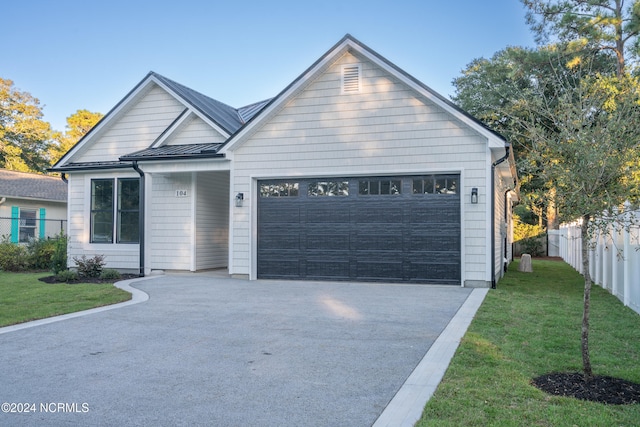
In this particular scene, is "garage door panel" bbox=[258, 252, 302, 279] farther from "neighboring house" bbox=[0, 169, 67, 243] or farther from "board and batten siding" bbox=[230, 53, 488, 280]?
"neighboring house" bbox=[0, 169, 67, 243]

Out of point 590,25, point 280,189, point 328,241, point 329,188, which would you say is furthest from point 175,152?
point 590,25

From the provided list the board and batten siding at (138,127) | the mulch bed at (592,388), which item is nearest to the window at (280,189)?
the board and batten siding at (138,127)

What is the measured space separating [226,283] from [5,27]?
19254mm

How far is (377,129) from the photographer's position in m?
12.2

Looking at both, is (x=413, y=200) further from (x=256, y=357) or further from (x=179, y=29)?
(x=179, y=29)

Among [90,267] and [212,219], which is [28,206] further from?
[212,219]

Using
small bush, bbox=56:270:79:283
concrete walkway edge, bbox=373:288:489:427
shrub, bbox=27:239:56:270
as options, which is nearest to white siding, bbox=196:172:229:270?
small bush, bbox=56:270:79:283

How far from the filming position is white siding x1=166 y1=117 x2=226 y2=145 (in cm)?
1466

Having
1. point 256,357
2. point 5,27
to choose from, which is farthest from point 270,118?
point 5,27

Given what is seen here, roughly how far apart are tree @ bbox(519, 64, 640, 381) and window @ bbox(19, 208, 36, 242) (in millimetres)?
23186

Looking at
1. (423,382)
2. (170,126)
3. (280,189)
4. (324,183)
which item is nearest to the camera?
(423,382)

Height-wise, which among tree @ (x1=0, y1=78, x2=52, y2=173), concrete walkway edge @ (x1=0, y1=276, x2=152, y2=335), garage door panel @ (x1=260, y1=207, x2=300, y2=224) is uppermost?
tree @ (x1=0, y1=78, x2=52, y2=173)

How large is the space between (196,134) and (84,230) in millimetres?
4630

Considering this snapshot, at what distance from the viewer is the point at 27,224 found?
75.1 ft
